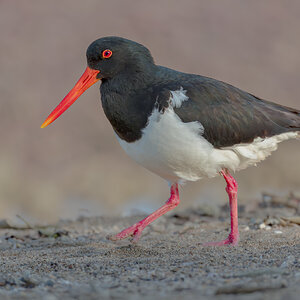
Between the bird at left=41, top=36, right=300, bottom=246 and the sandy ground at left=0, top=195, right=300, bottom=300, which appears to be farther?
the bird at left=41, top=36, right=300, bottom=246

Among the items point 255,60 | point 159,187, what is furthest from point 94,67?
point 255,60

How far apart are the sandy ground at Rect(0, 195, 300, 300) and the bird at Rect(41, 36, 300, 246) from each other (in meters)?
0.42

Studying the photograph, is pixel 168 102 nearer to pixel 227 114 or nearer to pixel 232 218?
pixel 227 114

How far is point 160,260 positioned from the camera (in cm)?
497

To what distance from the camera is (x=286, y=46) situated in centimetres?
1656

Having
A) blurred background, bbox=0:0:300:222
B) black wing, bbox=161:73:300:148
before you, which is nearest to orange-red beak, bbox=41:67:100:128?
black wing, bbox=161:73:300:148

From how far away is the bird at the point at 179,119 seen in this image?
19.4 ft

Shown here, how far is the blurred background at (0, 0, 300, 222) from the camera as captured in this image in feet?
38.4

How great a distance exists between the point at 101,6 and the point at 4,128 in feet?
15.6

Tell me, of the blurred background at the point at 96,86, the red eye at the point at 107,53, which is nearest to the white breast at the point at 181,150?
the red eye at the point at 107,53

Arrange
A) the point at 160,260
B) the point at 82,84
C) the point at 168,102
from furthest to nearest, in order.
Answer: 1. the point at 82,84
2. the point at 168,102
3. the point at 160,260

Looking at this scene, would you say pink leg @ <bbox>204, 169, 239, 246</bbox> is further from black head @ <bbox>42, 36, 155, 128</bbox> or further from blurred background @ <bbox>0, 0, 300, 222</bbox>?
blurred background @ <bbox>0, 0, 300, 222</bbox>

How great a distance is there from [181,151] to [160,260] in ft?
4.08

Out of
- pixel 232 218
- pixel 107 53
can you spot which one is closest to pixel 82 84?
pixel 107 53
